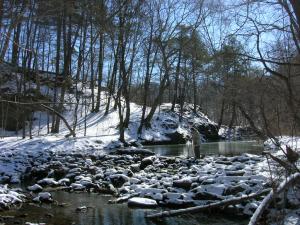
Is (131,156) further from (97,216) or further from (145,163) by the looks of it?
(97,216)

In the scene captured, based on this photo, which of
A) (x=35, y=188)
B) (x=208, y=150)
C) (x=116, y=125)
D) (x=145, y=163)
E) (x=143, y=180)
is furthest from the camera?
(x=116, y=125)

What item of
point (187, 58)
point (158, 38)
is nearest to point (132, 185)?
point (158, 38)

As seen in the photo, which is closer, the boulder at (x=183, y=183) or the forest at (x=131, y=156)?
the forest at (x=131, y=156)

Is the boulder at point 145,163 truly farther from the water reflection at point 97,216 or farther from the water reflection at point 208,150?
the water reflection at point 97,216

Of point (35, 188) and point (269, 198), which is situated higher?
point (269, 198)

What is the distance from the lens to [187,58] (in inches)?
1569

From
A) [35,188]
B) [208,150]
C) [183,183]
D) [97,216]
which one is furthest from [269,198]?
[208,150]

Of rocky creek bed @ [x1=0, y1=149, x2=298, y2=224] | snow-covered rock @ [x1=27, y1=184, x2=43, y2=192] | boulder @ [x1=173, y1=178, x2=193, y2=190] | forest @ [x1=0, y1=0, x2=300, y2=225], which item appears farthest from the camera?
snow-covered rock @ [x1=27, y1=184, x2=43, y2=192]

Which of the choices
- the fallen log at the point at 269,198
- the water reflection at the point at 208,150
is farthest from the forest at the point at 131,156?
the water reflection at the point at 208,150

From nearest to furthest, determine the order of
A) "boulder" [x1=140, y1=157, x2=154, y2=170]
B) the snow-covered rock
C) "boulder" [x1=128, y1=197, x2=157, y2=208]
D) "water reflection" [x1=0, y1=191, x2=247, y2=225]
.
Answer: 1. "water reflection" [x1=0, y1=191, x2=247, y2=225]
2. "boulder" [x1=128, y1=197, x2=157, y2=208]
3. the snow-covered rock
4. "boulder" [x1=140, y1=157, x2=154, y2=170]

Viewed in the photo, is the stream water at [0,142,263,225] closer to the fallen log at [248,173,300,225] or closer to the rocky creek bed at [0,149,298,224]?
the rocky creek bed at [0,149,298,224]

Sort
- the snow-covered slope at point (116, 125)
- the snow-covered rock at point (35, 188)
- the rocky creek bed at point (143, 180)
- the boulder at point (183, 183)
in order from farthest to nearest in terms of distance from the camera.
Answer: the snow-covered slope at point (116, 125)
the snow-covered rock at point (35, 188)
the boulder at point (183, 183)
the rocky creek bed at point (143, 180)

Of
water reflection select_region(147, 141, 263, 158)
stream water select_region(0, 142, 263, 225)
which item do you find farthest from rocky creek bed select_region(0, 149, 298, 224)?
water reflection select_region(147, 141, 263, 158)

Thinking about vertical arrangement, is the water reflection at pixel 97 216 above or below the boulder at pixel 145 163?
below
